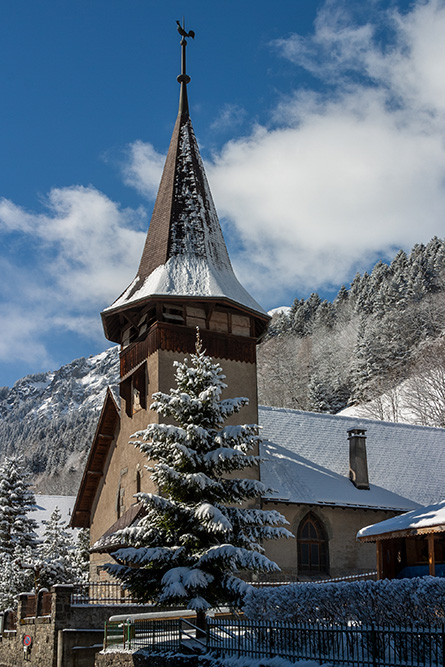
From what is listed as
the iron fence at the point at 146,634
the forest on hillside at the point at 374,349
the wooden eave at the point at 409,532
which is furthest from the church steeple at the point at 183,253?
the forest on hillside at the point at 374,349

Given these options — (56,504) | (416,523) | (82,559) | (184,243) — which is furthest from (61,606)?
(56,504)

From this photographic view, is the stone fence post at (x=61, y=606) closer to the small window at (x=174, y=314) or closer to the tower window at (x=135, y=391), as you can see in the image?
the tower window at (x=135, y=391)

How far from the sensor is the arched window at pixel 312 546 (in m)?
25.3

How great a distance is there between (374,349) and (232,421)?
2103 inches

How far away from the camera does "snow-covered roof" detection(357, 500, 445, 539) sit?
17.5 m

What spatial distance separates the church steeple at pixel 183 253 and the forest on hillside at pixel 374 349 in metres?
30.5

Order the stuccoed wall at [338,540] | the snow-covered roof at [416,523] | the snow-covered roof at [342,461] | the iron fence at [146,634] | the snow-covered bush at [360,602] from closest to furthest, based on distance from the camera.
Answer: the snow-covered bush at [360,602] < the iron fence at [146,634] < the snow-covered roof at [416,523] < the stuccoed wall at [338,540] < the snow-covered roof at [342,461]

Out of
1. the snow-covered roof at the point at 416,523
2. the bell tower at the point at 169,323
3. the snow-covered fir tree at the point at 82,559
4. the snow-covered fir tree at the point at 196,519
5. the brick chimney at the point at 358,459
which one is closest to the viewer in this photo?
the snow-covered fir tree at the point at 196,519

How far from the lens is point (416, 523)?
1797 centimetres

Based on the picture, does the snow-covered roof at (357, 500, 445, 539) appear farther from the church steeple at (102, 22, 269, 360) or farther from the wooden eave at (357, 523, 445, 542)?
the church steeple at (102, 22, 269, 360)

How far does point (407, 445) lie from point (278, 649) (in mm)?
20711

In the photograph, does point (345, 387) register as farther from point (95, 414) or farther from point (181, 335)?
point (95, 414)

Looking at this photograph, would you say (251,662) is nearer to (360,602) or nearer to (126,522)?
(360,602)

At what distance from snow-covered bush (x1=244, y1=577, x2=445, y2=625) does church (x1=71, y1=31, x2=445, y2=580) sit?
985 centimetres
